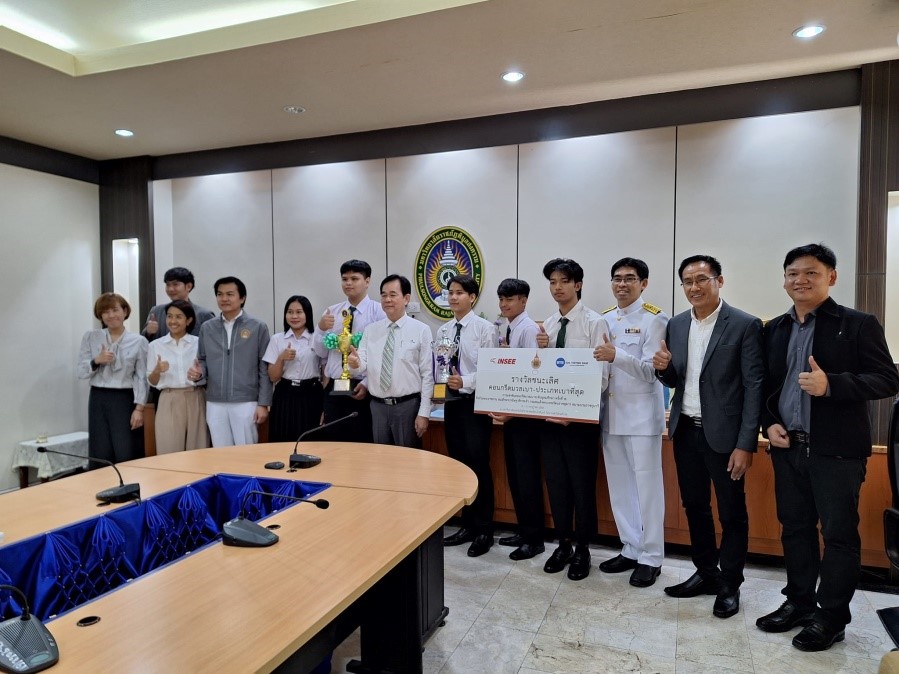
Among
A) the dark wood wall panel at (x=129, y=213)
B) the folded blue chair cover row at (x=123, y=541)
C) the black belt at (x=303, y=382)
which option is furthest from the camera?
the dark wood wall panel at (x=129, y=213)

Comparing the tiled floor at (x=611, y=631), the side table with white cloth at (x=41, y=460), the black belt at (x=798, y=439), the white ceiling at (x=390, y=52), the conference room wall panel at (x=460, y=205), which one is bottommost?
the tiled floor at (x=611, y=631)

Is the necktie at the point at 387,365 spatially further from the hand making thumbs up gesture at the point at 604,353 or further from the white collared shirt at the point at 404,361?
the hand making thumbs up gesture at the point at 604,353

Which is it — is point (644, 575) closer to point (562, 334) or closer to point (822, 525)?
point (822, 525)

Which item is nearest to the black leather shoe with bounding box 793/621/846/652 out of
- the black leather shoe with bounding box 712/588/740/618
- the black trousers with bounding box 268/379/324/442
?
the black leather shoe with bounding box 712/588/740/618

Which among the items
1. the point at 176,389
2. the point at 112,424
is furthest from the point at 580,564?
the point at 112,424

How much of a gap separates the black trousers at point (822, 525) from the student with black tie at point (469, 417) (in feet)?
5.78

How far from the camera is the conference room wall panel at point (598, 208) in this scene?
4.37m

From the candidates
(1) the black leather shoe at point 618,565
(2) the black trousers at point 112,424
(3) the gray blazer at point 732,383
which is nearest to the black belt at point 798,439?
(3) the gray blazer at point 732,383

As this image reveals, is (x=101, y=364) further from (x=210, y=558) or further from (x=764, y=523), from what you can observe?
(x=764, y=523)

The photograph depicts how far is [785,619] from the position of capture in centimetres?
282

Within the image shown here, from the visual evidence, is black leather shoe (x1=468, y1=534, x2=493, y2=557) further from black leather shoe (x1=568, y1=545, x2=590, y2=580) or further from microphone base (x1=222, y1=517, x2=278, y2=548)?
microphone base (x1=222, y1=517, x2=278, y2=548)

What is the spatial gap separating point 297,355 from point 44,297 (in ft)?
10.2

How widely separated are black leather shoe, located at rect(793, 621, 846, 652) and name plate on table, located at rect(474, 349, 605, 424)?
1.36m

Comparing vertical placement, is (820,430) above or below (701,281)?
below
